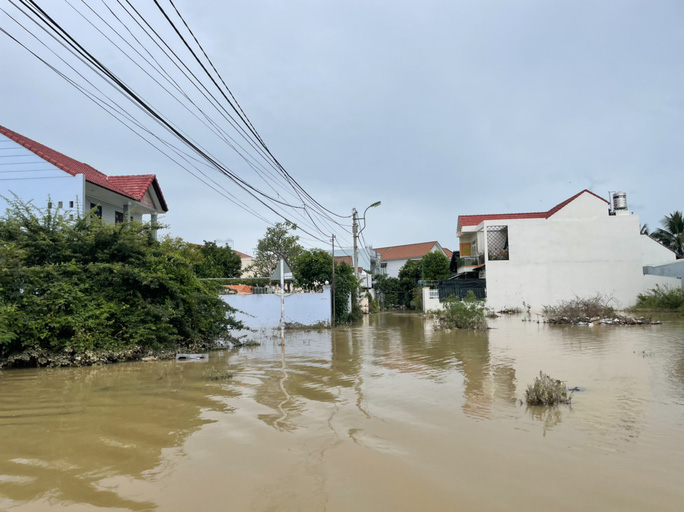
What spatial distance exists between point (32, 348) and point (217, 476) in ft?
27.5

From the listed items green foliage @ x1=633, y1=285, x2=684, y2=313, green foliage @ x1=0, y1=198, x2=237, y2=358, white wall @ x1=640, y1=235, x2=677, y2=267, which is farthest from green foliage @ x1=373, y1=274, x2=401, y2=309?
green foliage @ x1=0, y1=198, x2=237, y2=358

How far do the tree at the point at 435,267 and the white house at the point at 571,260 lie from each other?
53.9 feet

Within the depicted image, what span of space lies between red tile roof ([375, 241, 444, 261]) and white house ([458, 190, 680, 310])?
40.2m

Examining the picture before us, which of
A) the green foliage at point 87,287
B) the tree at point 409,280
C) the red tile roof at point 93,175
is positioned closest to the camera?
the green foliage at point 87,287

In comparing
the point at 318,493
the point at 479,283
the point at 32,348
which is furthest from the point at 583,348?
the point at 479,283

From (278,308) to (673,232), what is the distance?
1779 inches

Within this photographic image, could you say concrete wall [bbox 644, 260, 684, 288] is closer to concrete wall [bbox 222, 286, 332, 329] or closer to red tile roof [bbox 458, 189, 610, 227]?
red tile roof [bbox 458, 189, 610, 227]

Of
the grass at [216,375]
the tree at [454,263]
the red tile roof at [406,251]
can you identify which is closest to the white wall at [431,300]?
the tree at [454,263]

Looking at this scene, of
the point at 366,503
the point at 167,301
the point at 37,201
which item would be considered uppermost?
the point at 37,201

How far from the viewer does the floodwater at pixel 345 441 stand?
3562mm

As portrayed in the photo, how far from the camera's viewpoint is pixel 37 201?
63.2 ft

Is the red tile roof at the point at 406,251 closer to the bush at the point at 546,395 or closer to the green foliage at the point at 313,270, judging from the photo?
the green foliage at the point at 313,270

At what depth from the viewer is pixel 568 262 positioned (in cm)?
3350

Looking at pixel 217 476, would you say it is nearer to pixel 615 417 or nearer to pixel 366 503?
pixel 366 503
